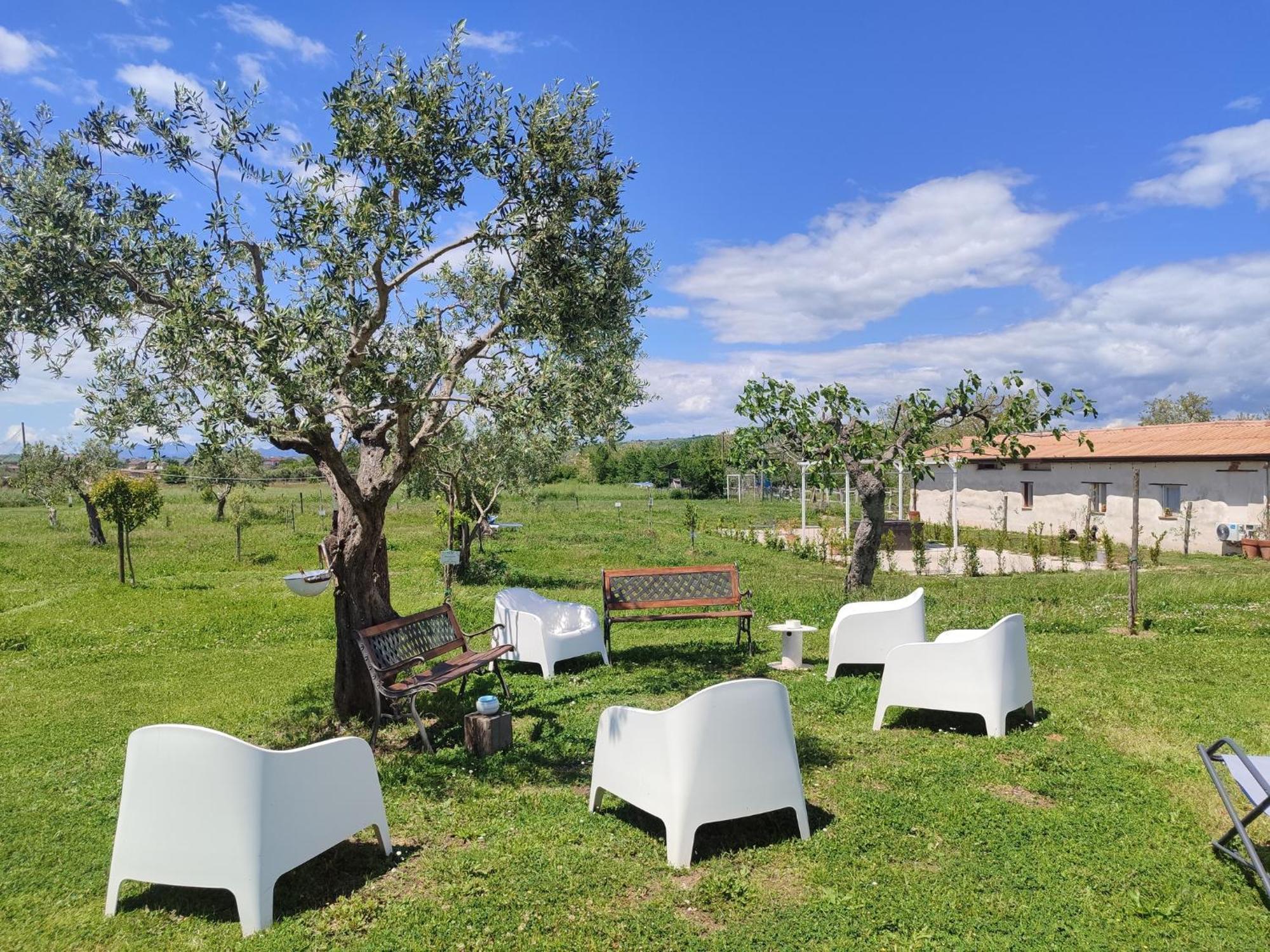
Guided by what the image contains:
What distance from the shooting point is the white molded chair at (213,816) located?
3.38 meters

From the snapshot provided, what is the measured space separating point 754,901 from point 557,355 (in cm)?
402

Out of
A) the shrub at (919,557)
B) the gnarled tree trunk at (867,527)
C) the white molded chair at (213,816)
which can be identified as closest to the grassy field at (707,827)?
the white molded chair at (213,816)

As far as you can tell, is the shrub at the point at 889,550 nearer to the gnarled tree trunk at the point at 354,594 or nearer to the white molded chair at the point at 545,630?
the white molded chair at the point at 545,630

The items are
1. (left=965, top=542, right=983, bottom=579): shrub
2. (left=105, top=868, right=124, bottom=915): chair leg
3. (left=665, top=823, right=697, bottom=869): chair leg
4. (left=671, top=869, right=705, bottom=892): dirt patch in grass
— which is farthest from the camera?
(left=965, top=542, right=983, bottom=579): shrub

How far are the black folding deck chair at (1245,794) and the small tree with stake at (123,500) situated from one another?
14813 millimetres

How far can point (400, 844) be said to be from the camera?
413 centimetres

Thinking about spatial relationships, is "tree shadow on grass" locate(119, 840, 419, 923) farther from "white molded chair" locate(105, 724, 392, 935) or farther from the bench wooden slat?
the bench wooden slat

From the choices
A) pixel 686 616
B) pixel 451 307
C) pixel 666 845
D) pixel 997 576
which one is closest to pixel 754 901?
pixel 666 845

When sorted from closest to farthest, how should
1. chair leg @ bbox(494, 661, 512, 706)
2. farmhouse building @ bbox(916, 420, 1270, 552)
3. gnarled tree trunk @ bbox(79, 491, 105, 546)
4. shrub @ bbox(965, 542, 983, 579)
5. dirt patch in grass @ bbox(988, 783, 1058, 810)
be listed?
1. dirt patch in grass @ bbox(988, 783, 1058, 810)
2. chair leg @ bbox(494, 661, 512, 706)
3. shrub @ bbox(965, 542, 983, 579)
4. farmhouse building @ bbox(916, 420, 1270, 552)
5. gnarled tree trunk @ bbox(79, 491, 105, 546)

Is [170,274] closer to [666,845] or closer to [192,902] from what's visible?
[192,902]

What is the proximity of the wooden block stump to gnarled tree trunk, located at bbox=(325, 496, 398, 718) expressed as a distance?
1.15m

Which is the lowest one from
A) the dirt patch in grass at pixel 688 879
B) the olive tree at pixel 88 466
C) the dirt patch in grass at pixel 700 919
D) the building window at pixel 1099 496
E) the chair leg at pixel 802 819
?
the dirt patch in grass at pixel 688 879

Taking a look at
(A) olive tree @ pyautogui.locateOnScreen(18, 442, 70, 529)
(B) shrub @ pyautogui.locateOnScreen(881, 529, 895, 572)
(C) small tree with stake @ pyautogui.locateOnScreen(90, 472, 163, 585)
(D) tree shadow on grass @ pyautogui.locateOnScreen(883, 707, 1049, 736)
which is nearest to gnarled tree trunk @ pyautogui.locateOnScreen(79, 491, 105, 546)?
(A) olive tree @ pyautogui.locateOnScreen(18, 442, 70, 529)

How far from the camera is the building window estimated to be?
73.0 feet
